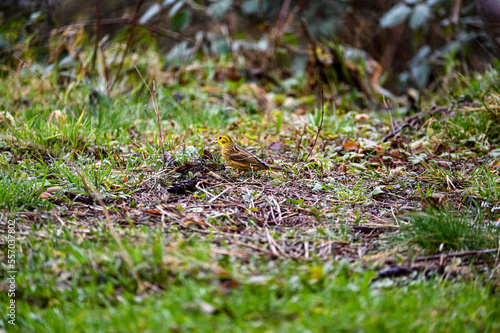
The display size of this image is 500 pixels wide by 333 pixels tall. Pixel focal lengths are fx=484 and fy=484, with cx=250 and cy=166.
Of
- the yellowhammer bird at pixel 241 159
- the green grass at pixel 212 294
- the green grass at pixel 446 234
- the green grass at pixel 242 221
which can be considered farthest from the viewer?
the yellowhammer bird at pixel 241 159

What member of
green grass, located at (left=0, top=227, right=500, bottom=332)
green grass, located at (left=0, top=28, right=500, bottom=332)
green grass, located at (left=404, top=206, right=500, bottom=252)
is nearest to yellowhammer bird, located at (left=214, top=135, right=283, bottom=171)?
green grass, located at (left=0, top=28, right=500, bottom=332)

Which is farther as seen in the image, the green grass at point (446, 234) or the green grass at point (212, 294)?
the green grass at point (446, 234)

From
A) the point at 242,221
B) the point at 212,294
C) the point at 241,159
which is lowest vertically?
the point at 242,221

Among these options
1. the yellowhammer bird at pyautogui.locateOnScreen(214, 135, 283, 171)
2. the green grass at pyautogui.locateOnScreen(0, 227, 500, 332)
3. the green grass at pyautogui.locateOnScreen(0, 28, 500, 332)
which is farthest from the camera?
the yellowhammer bird at pyautogui.locateOnScreen(214, 135, 283, 171)

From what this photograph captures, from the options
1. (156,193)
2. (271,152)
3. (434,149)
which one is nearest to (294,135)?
(271,152)

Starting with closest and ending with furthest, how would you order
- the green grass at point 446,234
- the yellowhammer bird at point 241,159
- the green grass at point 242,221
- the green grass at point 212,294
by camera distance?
the green grass at point 212,294 < the green grass at point 242,221 < the green grass at point 446,234 < the yellowhammer bird at point 241,159

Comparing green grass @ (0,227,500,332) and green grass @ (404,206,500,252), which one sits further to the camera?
green grass @ (404,206,500,252)

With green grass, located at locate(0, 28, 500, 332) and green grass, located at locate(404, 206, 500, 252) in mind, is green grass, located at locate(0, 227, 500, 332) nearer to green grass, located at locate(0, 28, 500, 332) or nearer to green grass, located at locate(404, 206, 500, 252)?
green grass, located at locate(0, 28, 500, 332)

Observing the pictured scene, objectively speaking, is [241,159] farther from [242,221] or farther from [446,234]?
[446,234]

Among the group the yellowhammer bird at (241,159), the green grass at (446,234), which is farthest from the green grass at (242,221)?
the yellowhammer bird at (241,159)

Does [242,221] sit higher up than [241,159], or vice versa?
[241,159]

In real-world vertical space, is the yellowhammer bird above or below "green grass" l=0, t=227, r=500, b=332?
below

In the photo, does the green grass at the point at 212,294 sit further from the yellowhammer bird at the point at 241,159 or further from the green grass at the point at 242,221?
the yellowhammer bird at the point at 241,159

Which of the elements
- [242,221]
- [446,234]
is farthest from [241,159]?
[446,234]
